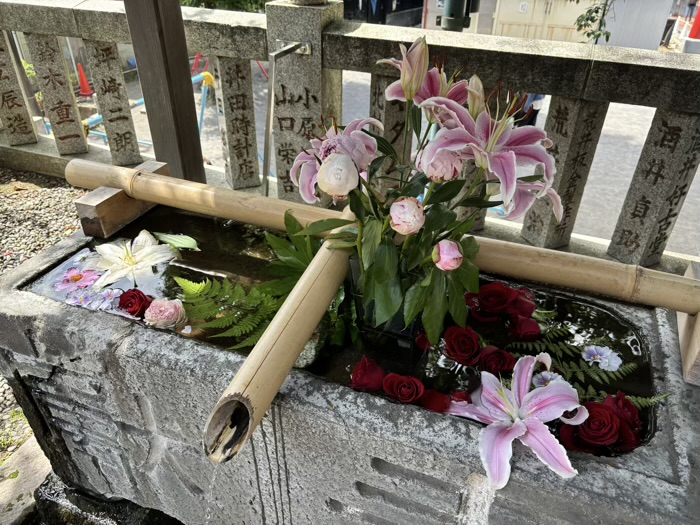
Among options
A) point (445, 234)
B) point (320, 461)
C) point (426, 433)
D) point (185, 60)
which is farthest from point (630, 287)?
point (185, 60)

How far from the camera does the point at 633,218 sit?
2977mm

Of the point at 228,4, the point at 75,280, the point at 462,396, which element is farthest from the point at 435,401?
the point at 228,4

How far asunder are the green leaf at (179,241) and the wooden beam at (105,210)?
0.18 m

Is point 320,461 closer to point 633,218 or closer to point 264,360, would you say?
point 264,360

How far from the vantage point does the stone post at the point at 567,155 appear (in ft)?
9.17

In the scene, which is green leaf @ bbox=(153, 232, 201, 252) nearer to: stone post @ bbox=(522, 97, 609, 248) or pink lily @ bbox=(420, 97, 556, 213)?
pink lily @ bbox=(420, 97, 556, 213)

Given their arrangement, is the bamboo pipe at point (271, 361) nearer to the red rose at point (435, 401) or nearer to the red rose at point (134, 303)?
the red rose at point (435, 401)

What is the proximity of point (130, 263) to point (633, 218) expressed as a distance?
257cm

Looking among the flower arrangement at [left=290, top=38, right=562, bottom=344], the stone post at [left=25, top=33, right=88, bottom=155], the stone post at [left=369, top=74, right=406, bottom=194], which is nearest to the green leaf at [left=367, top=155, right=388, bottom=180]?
the flower arrangement at [left=290, top=38, right=562, bottom=344]

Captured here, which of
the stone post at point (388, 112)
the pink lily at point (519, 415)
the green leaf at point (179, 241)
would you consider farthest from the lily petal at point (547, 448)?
the stone post at point (388, 112)

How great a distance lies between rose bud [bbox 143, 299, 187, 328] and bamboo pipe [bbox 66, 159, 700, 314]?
50 cm

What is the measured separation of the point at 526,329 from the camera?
5.65 feet

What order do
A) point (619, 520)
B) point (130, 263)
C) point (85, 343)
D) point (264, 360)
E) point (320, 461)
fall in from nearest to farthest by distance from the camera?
point (619, 520), point (264, 360), point (320, 461), point (85, 343), point (130, 263)

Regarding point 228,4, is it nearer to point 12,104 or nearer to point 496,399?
point 12,104
